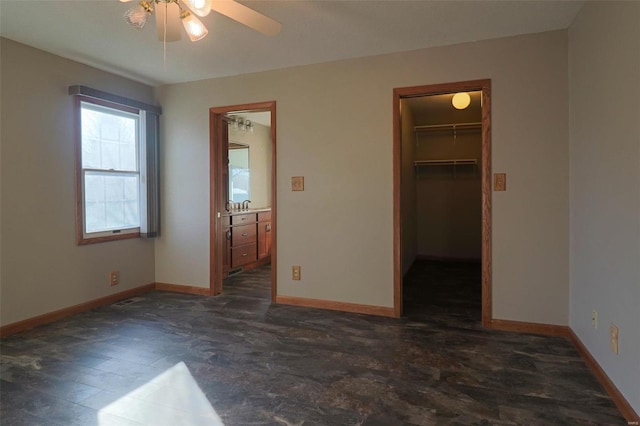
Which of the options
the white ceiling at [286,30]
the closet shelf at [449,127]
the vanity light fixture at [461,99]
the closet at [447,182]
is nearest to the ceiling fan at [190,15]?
the white ceiling at [286,30]

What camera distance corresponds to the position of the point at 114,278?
154 inches

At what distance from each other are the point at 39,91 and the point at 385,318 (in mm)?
3588

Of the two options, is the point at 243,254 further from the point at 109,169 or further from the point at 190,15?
the point at 190,15

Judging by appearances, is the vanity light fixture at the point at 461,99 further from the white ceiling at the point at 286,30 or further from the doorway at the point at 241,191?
the doorway at the point at 241,191

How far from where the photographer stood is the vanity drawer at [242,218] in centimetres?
511

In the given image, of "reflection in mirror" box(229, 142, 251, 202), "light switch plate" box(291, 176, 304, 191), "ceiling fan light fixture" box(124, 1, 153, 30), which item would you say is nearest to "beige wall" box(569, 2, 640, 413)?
"light switch plate" box(291, 176, 304, 191)

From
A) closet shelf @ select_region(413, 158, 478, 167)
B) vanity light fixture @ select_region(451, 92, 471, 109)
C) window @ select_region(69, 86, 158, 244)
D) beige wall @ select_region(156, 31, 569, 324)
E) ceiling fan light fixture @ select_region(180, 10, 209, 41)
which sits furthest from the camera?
closet shelf @ select_region(413, 158, 478, 167)

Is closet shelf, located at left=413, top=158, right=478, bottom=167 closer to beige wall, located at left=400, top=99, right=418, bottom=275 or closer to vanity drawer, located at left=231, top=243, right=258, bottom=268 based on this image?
beige wall, located at left=400, top=99, right=418, bottom=275

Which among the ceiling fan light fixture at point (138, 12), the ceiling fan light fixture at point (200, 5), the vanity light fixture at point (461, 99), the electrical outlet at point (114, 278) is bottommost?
the electrical outlet at point (114, 278)

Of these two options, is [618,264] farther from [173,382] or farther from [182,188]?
[182,188]

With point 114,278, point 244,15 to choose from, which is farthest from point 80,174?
point 244,15

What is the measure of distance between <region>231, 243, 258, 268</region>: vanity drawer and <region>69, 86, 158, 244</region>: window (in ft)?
3.89

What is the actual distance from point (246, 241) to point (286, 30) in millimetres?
3267

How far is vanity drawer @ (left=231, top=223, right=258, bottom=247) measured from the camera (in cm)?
513
